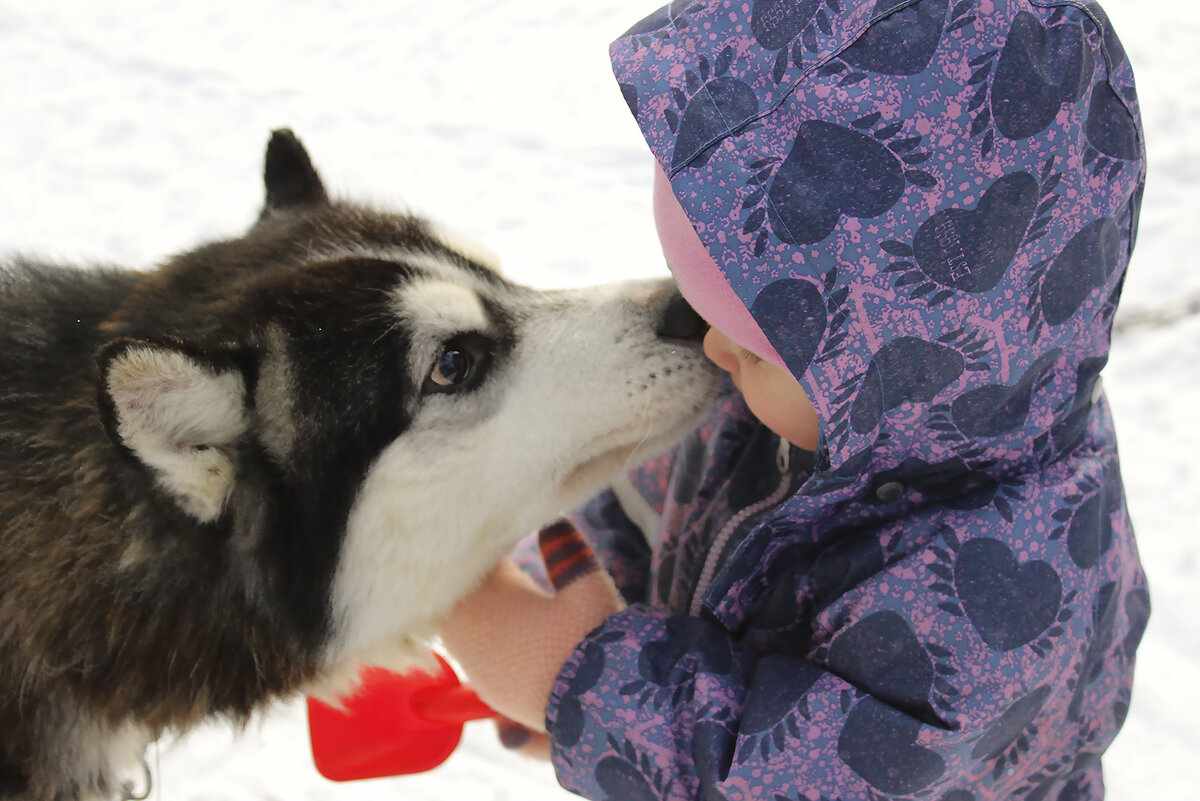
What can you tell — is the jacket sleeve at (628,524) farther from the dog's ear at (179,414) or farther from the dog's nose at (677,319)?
the dog's ear at (179,414)

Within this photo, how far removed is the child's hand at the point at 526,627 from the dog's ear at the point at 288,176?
624 mm

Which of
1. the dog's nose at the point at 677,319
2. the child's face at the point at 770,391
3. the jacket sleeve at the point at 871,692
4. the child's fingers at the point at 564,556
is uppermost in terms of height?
the dog's nose at the point at 677,319

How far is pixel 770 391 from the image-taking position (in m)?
1.22

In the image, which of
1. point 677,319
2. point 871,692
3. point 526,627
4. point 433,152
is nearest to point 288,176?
point 677,319

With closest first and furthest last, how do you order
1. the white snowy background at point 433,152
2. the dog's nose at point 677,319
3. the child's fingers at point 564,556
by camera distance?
the dog's nose at point 677,319, the child's fingers at point 564,556, the white snowy background at point 433,152

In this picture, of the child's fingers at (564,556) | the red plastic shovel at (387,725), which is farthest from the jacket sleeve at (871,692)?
the red plastic shovel at (387,725)

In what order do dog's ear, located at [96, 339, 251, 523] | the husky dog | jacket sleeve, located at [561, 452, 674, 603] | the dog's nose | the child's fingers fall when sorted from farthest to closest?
jacket sleeve, located at [561, 452, 674, 603] → the child's fingers → the dog's nose → the husky dog → dog's ear, located at [96, 339, 251, 523]

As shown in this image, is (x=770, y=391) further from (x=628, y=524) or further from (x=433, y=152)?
(x=433, y=152)

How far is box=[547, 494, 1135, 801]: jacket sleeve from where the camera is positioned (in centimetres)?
112

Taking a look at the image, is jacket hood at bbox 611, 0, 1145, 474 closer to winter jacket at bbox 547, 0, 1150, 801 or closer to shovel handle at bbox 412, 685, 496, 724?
winter jacket at bbox 547, 0, 1150, 801

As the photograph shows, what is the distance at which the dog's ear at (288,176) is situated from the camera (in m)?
1.44

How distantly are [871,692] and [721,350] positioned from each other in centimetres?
46

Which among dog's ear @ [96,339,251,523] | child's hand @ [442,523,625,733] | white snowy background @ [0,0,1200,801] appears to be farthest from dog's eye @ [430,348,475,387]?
white snowy background @ [0,0,1200,801]

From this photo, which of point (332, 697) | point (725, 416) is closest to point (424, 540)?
point (332, 697)
